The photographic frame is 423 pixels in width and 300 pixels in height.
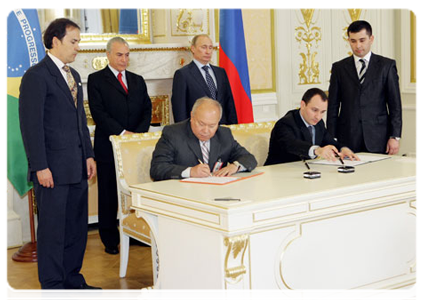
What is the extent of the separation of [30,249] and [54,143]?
1663mm

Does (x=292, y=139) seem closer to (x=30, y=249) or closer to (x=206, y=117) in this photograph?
(x=206, y=117)

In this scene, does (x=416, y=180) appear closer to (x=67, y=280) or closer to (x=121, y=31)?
(x=67, y=280)

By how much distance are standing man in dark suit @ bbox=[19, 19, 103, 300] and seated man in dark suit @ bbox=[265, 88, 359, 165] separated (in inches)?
52.3

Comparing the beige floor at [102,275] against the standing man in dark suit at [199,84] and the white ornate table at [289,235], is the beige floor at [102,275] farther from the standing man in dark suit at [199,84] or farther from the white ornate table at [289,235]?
the standing man in dark suit at [199,84]

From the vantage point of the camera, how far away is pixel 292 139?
4.55 meters

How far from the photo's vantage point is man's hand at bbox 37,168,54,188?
12.9 feet

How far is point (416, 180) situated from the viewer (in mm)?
3975

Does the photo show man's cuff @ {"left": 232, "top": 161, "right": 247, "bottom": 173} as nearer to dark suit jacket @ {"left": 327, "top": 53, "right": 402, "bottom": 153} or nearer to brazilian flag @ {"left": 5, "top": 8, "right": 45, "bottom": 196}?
dark suit jacket @ {"left": 327, "top": 53, "right": 402, "bottom": 153}

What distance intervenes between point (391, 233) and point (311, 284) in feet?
2.17

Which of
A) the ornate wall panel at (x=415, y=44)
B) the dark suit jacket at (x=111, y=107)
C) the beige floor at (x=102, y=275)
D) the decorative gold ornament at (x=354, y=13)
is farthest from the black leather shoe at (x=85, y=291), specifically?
the ornate wall panel at (x=415, y=44)

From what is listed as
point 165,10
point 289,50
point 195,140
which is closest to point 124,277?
point 195,140

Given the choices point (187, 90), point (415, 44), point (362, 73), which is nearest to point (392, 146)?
point (362, 73)

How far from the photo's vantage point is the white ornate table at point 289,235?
3.29 meters

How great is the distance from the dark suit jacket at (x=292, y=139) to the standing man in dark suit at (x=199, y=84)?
981 mm
